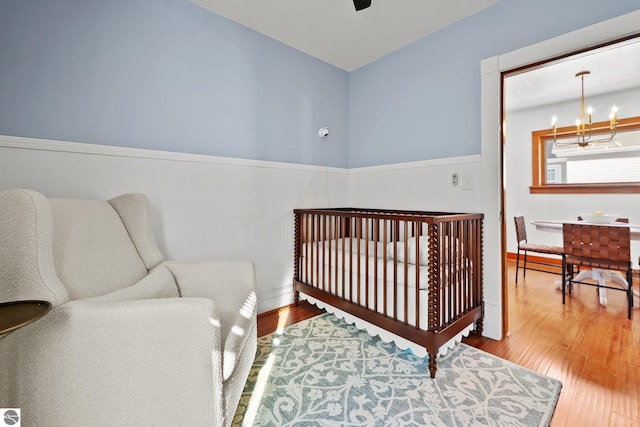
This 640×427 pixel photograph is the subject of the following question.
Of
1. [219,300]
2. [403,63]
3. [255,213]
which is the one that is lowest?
[219,300]

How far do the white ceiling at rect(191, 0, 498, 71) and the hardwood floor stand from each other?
234 centimetres

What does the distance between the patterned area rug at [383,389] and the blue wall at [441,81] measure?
→ 4.88 feet

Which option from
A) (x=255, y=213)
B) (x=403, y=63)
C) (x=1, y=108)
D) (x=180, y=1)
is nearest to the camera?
(x=1, y=108)

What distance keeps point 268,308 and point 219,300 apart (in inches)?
40.8

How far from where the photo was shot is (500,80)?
6.48 ft

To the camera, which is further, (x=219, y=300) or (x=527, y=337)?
(x=527, y=337)

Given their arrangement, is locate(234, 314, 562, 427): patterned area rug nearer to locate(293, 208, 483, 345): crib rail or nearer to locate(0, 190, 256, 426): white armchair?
locate(293, 208, 483, 345): crib rail

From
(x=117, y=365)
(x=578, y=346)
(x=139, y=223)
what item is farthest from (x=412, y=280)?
(x=139, y=223)

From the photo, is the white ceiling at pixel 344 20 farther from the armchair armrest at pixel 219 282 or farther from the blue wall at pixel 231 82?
the armchair armrest at pixel 219 282

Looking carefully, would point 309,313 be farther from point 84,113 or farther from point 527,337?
point 84,113

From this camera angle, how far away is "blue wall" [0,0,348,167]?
1531mm

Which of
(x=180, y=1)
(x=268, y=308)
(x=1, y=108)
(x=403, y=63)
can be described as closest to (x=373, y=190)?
(x=403, y=63)

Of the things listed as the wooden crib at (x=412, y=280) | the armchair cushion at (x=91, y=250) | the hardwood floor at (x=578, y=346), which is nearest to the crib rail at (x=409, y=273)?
the wooden crib at (x=412, y=280)

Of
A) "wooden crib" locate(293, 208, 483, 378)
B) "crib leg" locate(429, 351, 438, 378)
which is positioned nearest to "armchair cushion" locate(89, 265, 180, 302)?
"wooden crib" locate(293, 208, 483, 378)
